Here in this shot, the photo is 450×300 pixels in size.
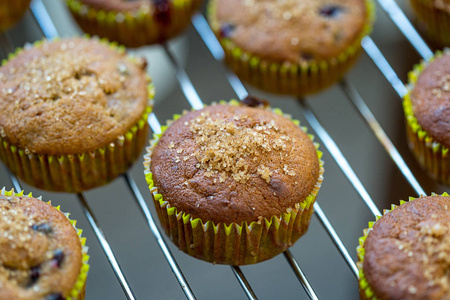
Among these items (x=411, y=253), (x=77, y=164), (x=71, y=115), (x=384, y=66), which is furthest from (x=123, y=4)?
(x=411, y=253)

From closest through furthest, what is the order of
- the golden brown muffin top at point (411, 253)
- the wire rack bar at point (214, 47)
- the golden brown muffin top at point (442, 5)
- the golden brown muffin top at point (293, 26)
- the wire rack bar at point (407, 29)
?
the golden brown muffin top at point (411, 253) < the golden brown muffin top at point (293, 26) < the golden brown muffin top at point (442, 5) < the wire rack bar at point (214, 47) < the wire rack bar at point (407, 29)

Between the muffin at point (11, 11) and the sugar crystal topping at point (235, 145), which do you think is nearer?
the sugar crystal topping at point (235, 145)

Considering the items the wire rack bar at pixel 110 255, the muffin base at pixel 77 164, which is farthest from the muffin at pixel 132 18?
the wire rack bar at pixel 110 255

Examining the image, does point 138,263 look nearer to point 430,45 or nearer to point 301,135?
point 301,135

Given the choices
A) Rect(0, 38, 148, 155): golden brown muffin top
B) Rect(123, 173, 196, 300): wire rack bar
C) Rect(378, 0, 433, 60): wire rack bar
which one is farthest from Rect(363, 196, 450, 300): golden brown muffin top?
Rect(378, 0, 433, 60): wire rack bar

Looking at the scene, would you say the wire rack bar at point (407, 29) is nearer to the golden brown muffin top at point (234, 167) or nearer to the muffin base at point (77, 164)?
the golden brown muffin top at point (234, 167)

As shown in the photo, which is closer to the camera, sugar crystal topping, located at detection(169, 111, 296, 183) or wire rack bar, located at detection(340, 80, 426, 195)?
sugar crystal topping, located at detection(169, 111, 296, 183)

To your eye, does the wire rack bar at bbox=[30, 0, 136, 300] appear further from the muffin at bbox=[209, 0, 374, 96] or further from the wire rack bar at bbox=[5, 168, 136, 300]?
the muffin at bbox=[209, 0, 374, 96]

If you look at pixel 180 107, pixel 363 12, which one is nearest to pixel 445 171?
pixel 363 12
